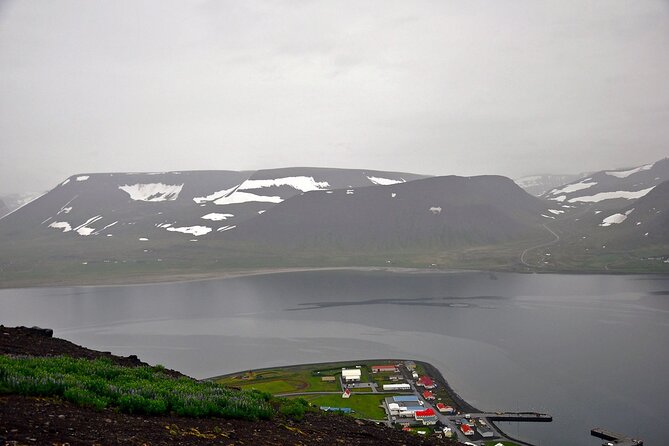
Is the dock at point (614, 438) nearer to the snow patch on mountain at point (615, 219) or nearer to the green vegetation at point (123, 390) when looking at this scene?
the green vegetation at point (123, 390)

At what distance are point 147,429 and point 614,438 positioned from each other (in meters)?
33.9

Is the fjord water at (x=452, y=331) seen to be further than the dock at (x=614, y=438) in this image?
Yes

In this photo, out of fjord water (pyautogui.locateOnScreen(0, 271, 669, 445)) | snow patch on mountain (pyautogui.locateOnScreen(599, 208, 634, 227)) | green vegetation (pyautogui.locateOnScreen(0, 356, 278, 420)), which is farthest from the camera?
snow patch on mountain (pyautogui.locateOnScreen(599, 208, 634, 227))

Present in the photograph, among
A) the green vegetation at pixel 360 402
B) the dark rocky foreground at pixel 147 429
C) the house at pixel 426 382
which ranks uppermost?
the dark rocky foreground at pixel 147 429

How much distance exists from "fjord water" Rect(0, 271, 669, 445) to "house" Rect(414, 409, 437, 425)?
534cm

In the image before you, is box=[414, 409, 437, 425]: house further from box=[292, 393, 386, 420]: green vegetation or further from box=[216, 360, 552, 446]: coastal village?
box=[292, 393, 386, 420]: green vegetation

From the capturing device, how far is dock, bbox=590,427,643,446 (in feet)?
102

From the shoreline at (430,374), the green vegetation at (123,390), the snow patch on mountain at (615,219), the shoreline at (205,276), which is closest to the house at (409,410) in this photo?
the shoreline at (430,374)

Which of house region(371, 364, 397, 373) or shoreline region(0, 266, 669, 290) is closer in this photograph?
house region(371, 364, 397, 373)

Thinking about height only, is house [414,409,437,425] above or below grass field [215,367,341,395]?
above

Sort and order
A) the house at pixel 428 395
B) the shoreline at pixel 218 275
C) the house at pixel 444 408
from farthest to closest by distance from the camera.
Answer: the shoreline at pixel 218 275, the house at pixel 428 395, the house at pixel 444 408

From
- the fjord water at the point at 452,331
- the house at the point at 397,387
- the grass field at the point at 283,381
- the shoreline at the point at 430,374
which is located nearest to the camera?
the shoreline at the point at 430,374

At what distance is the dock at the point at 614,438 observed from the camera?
102ft

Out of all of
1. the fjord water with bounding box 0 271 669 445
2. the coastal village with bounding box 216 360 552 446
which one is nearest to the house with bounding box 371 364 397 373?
the coastal village with bounding box 216 360 552 446
